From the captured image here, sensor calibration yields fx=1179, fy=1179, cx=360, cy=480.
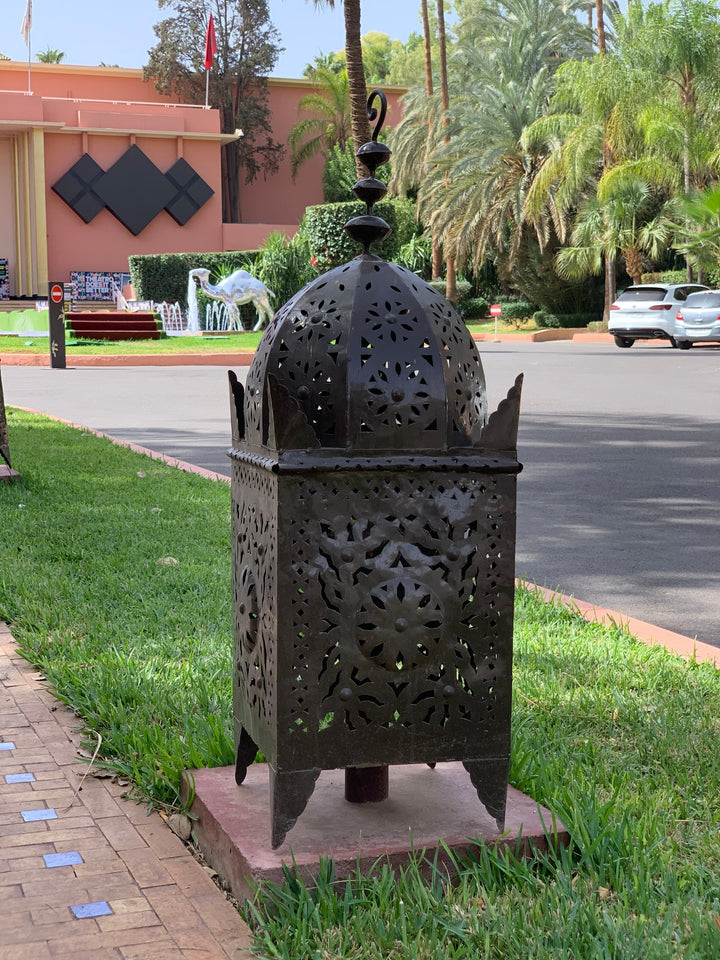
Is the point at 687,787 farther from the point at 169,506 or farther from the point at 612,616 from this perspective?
the point at 169,506

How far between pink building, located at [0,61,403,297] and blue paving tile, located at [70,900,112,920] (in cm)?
4009

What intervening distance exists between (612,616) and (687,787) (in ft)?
6.10

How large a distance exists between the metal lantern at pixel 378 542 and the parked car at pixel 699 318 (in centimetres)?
2711

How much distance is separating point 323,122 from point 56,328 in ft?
103

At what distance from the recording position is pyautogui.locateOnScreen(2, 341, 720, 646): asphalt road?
240 inches

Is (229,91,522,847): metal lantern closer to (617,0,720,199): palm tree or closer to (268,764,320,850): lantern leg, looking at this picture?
(268,764,320,850): lantern leg

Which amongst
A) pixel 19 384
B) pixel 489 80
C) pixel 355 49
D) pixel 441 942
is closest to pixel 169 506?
pixel 441 942

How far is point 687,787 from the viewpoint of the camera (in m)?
3.20

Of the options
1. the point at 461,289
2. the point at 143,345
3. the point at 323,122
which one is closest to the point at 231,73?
the point at 323,122

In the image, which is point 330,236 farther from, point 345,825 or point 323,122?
point 345,825

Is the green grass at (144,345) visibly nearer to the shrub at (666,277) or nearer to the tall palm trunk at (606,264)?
the tall palm trunk at (606,264)

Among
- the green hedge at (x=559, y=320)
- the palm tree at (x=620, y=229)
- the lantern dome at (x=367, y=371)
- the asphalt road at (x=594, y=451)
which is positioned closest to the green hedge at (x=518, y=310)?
the green hedge at (x=559, y=320)

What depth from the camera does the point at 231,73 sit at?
49.3 meters

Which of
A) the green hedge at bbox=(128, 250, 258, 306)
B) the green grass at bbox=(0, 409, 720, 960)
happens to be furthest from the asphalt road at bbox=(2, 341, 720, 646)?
the green hedge at bbox=(128, 250, 258, 306)
